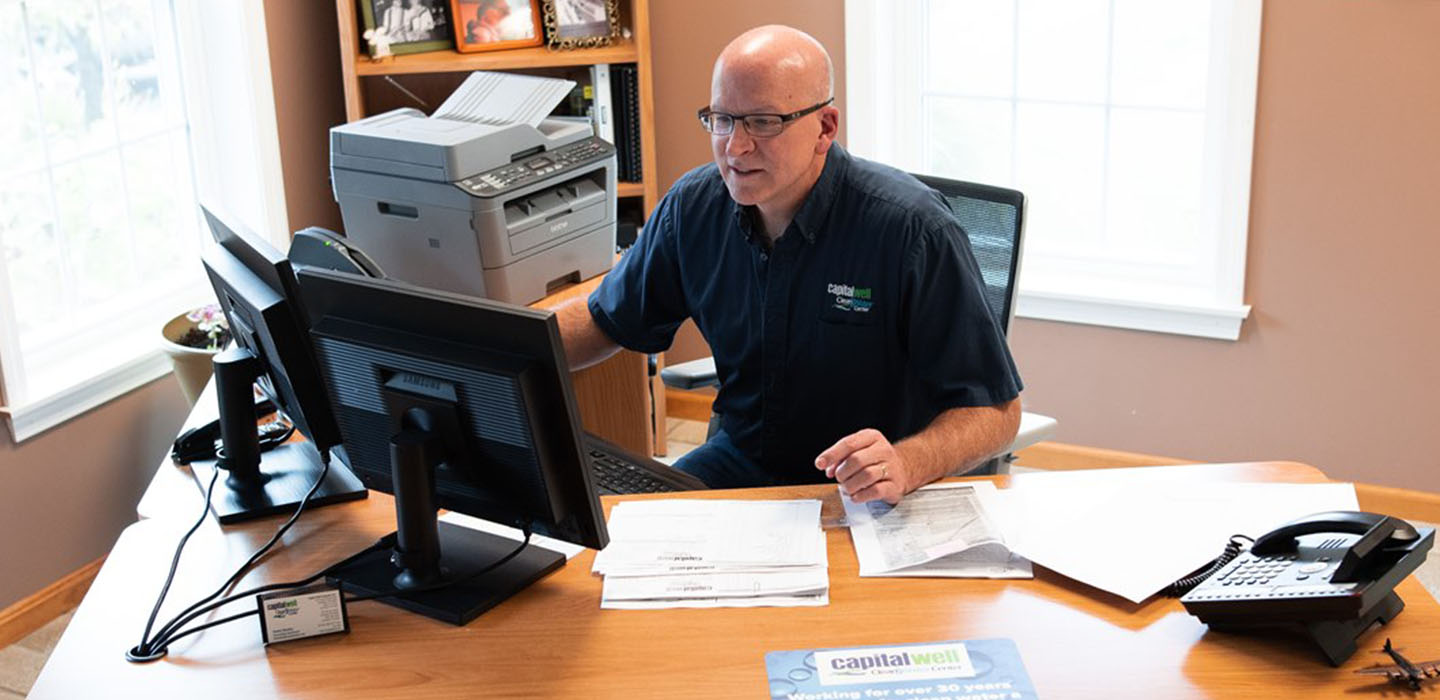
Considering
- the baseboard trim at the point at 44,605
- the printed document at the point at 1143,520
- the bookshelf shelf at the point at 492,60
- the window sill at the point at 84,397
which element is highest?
the bookshelf shelf at the point at 492,60

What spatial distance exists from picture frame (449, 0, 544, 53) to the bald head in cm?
165

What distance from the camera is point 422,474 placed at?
1719mm

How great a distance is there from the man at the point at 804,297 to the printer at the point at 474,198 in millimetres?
459

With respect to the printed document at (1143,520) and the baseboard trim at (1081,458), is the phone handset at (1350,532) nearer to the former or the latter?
the printed document at (1143,520)

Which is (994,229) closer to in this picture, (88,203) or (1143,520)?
(1143,520)

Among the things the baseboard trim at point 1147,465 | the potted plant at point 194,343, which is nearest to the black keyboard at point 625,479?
the potted plant at point 194,343

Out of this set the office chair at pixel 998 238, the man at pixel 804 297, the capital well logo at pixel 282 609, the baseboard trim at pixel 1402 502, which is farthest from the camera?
the baseboard trim at pixel 1402 502

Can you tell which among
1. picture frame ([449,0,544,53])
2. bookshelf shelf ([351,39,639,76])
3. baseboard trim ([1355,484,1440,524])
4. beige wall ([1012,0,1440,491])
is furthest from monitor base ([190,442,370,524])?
baseboard trim ([1355,484,1440,524])

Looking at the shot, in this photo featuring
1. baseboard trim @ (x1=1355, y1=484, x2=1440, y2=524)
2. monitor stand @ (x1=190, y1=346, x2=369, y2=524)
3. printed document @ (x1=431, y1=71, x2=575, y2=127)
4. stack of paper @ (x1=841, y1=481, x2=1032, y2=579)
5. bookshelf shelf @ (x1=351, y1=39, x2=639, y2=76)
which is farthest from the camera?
bookshelf shelf @ (x1=351, y1=39, x2=639, y2=76)

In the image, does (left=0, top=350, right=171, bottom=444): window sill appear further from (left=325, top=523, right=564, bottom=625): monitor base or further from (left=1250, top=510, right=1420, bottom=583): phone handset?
(left=1250, top=510, right=1420, bottom=583): phone handset

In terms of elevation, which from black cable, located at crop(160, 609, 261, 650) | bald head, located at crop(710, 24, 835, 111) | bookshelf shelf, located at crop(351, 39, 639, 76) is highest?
bald head, located at crop(710, 24, 835, 111)

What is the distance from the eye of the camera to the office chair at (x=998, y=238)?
2451 millimetres

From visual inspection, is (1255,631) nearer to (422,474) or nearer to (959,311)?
(959,311)

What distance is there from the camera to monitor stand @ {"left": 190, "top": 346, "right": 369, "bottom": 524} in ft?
6.54
